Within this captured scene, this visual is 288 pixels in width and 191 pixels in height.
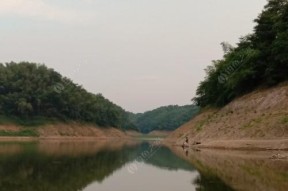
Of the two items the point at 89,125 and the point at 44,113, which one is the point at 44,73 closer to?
the point at 44,113

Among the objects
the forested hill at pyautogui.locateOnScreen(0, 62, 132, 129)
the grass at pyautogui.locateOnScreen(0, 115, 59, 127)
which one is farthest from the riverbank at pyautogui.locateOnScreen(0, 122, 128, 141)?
the forested hill at pyautogui.locateOnScreen(0, 62, 132, 129)

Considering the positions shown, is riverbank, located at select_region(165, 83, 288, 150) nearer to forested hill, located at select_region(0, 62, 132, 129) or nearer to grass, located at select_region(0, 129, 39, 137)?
grass, located at select_region(0, 129, 39, 137)

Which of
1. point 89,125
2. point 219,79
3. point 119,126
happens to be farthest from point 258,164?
point 119,126

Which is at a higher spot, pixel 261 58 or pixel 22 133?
pixel 261 58

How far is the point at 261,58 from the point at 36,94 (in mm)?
75483

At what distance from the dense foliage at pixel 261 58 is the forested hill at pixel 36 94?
203 feet

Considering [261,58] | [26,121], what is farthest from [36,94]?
[261,58]

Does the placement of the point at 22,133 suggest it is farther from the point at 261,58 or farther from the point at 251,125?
the point at 251,125

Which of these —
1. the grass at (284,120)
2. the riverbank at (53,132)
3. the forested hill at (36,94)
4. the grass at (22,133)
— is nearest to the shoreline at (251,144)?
the grass at (284,120)

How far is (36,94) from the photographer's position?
125625 millimetres

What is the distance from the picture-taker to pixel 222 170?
28359 mm

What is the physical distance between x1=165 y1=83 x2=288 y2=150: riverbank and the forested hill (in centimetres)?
6796

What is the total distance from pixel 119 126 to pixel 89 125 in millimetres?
33424

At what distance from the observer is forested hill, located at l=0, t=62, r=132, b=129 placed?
12206 cm
